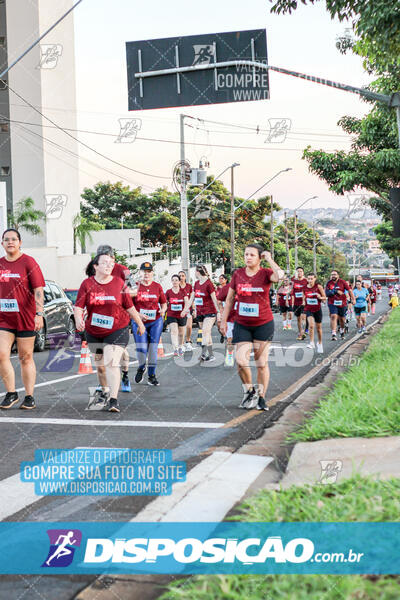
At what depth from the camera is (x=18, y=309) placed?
28.4ft

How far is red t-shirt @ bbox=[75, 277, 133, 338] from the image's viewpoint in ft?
28.0

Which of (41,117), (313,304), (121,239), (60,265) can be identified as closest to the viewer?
(313,304)

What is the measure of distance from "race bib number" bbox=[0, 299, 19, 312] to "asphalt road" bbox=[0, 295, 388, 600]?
1.19 meters

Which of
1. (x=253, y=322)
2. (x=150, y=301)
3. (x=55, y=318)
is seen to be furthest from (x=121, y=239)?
(x=253, y=322)

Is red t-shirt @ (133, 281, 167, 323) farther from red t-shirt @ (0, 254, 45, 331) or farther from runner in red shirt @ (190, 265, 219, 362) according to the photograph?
runner in red shirt @ (190, 265, 219, 362)

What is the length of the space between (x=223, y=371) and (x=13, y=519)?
852 cm

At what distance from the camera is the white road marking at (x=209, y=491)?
4.20 metres

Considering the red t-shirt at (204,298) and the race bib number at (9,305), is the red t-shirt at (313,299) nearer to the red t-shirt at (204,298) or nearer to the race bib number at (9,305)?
the red t-shirt at (204,298)

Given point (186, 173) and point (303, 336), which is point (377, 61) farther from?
point (186, 173)

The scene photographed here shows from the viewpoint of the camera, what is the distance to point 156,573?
3.51 metres

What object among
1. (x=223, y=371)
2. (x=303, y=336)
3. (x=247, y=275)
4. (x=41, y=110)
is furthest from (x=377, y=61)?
(x=41, y=110)

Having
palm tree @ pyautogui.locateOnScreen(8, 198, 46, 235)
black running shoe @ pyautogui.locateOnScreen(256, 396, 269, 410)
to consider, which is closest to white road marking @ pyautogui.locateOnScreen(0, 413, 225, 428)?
black running shoe @ pyautogui.locateOnScreen(256, 396, 269, 410)

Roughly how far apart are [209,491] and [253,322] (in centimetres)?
416

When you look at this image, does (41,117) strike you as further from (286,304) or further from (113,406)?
(113,406)
